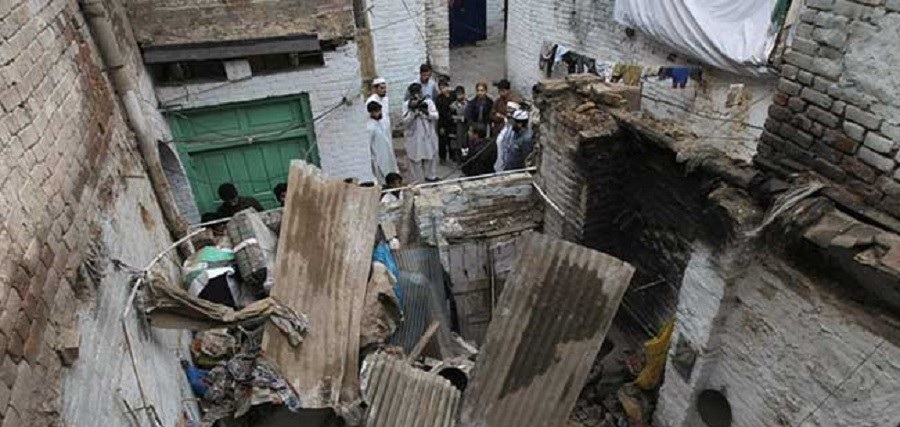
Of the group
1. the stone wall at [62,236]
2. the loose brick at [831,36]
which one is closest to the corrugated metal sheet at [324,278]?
the stone wall at [62,236]

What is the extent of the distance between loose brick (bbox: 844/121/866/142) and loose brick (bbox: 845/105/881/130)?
0.02 metres

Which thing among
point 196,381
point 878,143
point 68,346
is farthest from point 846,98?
point 196,381

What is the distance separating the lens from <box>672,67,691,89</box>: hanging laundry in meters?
8.12

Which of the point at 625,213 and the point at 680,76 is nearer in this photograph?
the point at 625,213

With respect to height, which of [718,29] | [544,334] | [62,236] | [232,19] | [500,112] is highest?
[232,19]

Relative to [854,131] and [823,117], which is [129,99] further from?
[854,131]

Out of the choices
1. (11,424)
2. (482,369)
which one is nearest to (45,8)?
(11,424)

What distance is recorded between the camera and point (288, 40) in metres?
7.02

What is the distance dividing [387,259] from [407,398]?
1.65m

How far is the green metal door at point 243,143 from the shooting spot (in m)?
7.50

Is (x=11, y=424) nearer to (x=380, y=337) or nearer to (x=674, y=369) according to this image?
(x=380, y=337)

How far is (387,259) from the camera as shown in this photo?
5602mm

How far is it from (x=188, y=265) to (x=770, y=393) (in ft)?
16.7

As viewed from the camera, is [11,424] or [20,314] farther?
[20,314]
